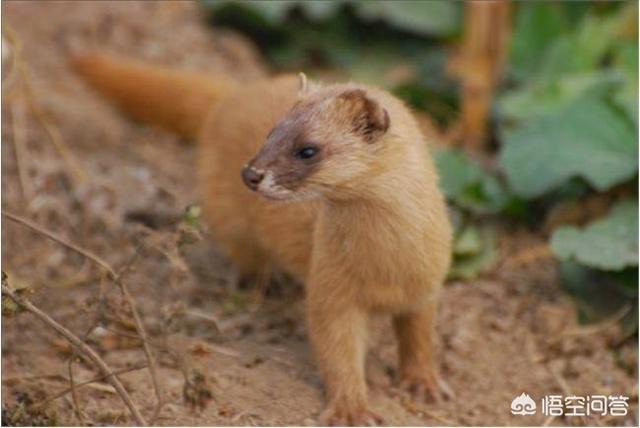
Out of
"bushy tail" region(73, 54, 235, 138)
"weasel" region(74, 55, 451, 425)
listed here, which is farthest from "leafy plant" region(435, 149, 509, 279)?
"bushy tail" region(73, 54, 235, 138)

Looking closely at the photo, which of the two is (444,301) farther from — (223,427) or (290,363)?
(223,427)

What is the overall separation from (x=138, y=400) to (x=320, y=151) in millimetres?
1023

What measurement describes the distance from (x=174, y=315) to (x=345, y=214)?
2.04ft

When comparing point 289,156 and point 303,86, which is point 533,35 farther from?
point 289,156

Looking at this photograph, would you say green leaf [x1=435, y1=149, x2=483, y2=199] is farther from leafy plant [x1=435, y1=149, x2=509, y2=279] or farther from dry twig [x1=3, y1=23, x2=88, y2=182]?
dry twig [x1=3, y1=23, x2=88, y2=182]

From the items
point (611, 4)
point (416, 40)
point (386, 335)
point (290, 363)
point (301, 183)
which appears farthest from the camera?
point (416, 40)

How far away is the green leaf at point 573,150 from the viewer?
503cm

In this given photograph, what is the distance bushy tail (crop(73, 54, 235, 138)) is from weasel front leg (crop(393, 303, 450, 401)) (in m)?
1.83

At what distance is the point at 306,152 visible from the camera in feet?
11.6

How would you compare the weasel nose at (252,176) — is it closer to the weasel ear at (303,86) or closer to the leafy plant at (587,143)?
the weasel ear at (303,86)

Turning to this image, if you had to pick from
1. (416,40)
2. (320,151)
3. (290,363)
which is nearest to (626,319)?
(290,363)

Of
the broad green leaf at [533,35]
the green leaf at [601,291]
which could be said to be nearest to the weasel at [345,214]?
the green leaf at [601,291]

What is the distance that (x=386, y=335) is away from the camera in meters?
4.70

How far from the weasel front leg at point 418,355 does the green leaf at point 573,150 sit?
47.4 inches
